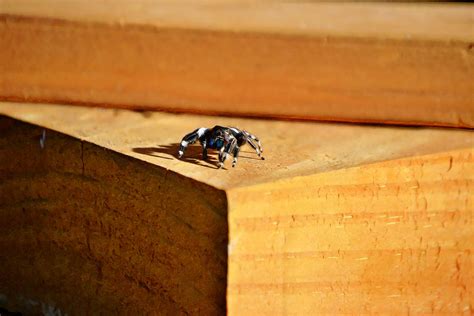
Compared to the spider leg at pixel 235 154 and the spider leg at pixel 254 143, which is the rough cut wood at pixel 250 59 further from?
the spider leg at pixel 235 154

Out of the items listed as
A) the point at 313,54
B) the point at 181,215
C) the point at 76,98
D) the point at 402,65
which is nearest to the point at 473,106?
the point at 402,65

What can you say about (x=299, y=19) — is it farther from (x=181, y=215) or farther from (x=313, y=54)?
(x=181, y=215)

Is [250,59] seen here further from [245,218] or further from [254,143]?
[245,218]

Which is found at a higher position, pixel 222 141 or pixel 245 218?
pixel 222 141

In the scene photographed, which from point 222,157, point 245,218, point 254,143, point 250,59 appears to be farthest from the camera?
point 250,59

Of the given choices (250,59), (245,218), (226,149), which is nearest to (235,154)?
(226,149)

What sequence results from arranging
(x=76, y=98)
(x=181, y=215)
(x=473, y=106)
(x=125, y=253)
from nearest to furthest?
(x=181, y=215) → (x=125, y=253) → (x=473, y=106) → (x=76, y=98)

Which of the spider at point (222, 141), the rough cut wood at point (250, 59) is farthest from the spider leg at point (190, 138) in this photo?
the rough cut wood at point (250, 59)
